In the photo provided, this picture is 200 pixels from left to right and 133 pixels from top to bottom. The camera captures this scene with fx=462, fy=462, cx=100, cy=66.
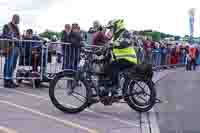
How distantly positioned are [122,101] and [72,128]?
1.94 metres

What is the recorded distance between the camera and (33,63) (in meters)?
11.8

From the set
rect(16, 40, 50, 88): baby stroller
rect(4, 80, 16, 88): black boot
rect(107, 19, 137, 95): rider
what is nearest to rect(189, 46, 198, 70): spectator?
rect(16, 40, 50, 88): baby stroller

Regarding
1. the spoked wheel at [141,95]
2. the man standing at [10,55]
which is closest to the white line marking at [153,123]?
the spoked wheel at [141,95]

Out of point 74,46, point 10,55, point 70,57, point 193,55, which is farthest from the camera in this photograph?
point 193,55

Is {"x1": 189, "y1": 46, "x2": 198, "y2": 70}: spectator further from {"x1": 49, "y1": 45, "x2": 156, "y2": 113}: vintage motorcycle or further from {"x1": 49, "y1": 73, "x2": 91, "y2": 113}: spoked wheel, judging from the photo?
{"x1": 49, "y1": 73, "x2": 91, "y2": 113}: spoked wheel

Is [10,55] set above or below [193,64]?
above

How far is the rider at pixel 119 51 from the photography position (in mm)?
8531

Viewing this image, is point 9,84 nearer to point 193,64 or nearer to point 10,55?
point 10,55

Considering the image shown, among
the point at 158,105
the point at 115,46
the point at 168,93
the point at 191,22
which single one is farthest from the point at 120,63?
the point at 191,22

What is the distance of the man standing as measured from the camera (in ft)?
37.2

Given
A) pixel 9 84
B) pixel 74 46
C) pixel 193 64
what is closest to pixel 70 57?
pixel 74 46

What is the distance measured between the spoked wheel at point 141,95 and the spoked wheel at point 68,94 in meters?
0.82

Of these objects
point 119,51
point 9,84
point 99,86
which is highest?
point 119,51

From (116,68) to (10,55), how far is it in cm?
378
